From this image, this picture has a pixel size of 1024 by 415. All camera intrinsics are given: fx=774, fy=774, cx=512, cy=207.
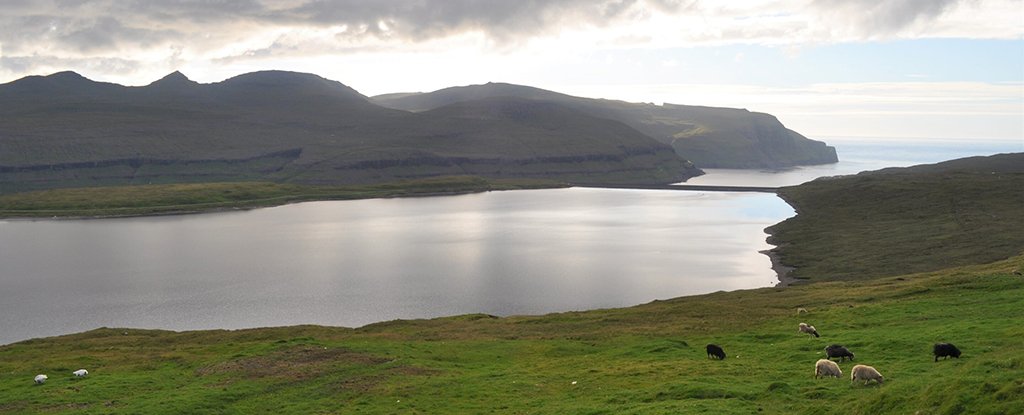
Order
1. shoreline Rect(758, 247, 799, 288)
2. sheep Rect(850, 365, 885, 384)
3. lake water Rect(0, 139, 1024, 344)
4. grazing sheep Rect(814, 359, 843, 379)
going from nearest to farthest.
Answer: sheep Rect(850, 365, 885, 384) < grazing sheep Rect(814, 359, 843, 379) < lake water Rect(0, 139, 1024, 344) < shoreline Rect(758, 247, 799, 288)

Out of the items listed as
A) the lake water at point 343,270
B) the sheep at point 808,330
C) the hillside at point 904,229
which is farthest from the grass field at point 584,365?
the hillside at point 904,229

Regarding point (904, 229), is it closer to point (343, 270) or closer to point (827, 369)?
point (343, 270)

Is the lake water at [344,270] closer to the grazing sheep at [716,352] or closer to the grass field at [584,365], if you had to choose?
the grass field at [584,365]

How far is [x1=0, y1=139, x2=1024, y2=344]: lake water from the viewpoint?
8569 centimetres

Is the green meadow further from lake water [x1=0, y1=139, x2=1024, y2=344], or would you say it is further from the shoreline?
the shoreline

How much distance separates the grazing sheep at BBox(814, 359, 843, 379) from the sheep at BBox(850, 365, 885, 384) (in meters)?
1.83

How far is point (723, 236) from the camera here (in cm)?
15875

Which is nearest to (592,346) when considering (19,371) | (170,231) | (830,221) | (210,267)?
(19,371)

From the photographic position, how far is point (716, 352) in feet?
141

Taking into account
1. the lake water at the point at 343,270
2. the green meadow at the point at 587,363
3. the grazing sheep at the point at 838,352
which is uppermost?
the grazing sheep at the point at 838,352

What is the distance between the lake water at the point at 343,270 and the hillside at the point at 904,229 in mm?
8973

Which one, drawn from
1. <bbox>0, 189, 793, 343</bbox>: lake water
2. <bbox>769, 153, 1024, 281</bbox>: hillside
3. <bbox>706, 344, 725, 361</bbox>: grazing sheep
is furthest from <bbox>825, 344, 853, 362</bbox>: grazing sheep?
<bbox>769, 153, 1024, 281</bbox>: hillside

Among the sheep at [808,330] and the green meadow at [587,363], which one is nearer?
the green meadow at [587,363]

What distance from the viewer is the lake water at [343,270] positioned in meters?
85.7
